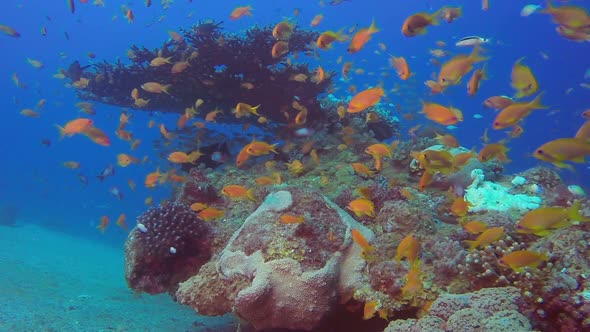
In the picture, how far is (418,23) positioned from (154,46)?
52300 mm

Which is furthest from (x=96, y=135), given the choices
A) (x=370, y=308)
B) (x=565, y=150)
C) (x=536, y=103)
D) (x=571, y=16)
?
(x=571, y=16)

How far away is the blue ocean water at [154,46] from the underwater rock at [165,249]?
1706 cm

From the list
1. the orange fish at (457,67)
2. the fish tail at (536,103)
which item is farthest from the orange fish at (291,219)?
the fish tail at (536,103)

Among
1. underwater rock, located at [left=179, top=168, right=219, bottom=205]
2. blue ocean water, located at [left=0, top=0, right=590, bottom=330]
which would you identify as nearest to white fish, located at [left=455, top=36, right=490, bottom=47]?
underwater rock, located at [left=179, top=168, right=219, bottom=205]

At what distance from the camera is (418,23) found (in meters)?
4.96

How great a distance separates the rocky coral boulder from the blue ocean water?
17125mm

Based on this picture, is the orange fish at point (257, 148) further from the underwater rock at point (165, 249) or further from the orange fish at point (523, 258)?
the orange fish at point (523, 258)

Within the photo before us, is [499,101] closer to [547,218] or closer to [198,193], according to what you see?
[547,218]

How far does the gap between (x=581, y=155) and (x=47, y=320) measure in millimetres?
7712

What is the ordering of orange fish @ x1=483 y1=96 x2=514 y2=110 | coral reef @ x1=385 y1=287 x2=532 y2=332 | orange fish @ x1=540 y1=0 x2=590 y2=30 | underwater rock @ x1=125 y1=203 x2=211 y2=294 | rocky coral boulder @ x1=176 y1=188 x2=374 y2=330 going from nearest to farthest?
coral reef @ x1=385 y1=287 x2=532 y2=332, rocky coral boulder @ x1=176 y1=188 x2=374 y2=330, orange fish @ x1=540 y1=0 x2=590 y2=30, orange fish @ x1=483 y1=96 x2=514 y2=110, underwater rock @ x1=125 y1=203 x2=211 y2=294

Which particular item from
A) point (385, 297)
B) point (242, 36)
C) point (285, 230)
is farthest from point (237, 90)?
point (385, 297)

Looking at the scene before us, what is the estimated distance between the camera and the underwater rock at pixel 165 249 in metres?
5.92

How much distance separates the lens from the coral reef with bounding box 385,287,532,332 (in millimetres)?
3174

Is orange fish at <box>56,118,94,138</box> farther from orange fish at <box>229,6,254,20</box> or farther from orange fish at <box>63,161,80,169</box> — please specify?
orange fish at <box>229,6,254,20</box>
